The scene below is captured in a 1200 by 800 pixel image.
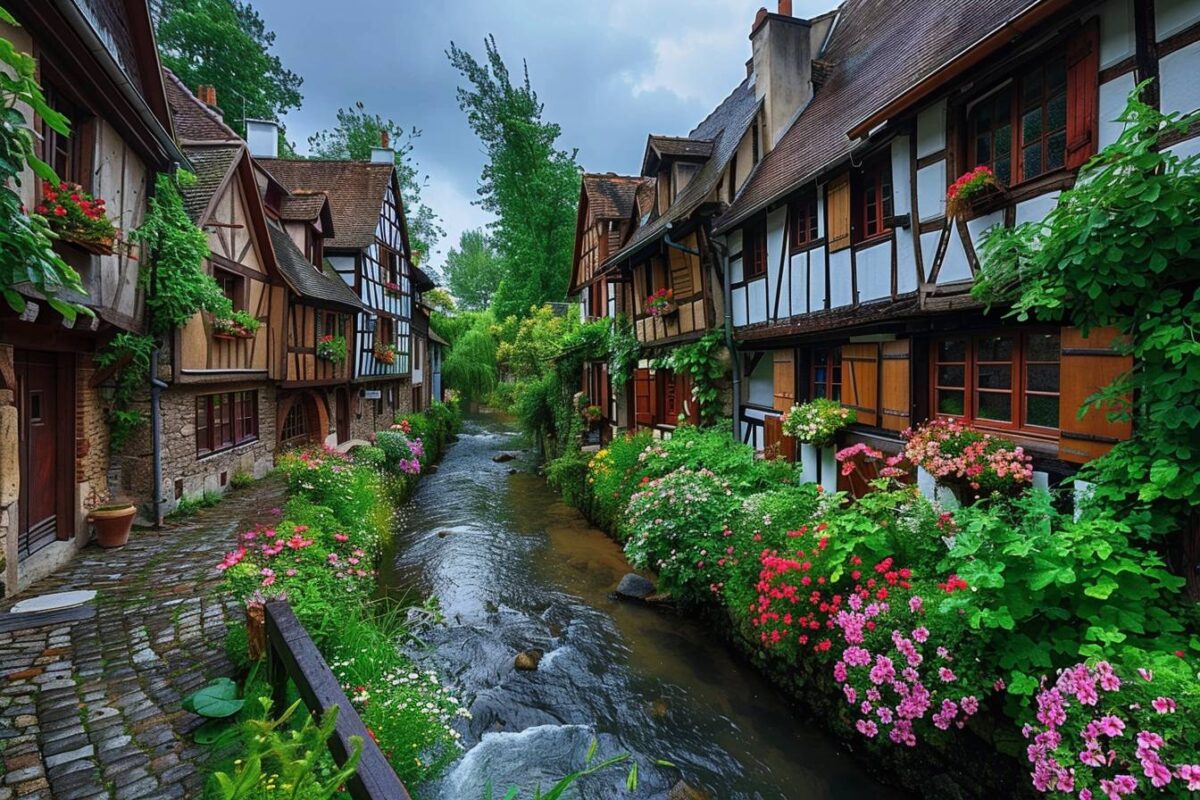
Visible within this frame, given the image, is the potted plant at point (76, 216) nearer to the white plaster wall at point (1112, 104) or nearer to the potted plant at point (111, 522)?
the potted plant at point (111, 522)

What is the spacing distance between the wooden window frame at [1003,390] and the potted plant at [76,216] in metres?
9.24

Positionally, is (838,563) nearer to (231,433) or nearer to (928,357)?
(928,357)

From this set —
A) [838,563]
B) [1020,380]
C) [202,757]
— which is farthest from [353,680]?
[1020,380]

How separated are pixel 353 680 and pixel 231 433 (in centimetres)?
859

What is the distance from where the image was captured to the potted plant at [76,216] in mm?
5551

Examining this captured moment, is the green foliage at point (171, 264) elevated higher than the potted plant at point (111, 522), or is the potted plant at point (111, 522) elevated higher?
the green foliage at point (171, 264)

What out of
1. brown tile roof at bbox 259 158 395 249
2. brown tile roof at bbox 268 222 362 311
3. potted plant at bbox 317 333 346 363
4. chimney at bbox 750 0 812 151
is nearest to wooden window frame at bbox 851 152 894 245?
chimney at bbox 750 0 812 151

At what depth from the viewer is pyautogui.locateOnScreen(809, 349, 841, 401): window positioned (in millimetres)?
8438

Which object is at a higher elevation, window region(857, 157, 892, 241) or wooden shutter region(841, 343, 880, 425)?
window region(857, 157, 892, 241)

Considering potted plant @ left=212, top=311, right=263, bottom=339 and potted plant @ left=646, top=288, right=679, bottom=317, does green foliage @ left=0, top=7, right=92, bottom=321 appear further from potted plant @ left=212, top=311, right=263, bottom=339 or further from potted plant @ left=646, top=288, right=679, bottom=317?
potted plant @ left=646, top=288, right=679, bottom=317

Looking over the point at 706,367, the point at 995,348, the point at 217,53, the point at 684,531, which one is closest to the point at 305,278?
the point at 706,367

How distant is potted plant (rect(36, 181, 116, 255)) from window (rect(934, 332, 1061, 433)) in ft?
30.4

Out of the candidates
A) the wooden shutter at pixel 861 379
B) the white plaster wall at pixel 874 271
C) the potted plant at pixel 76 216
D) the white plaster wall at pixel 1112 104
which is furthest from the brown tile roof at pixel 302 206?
the white plaster wall at pixel 1112 104

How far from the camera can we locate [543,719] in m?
5.81
